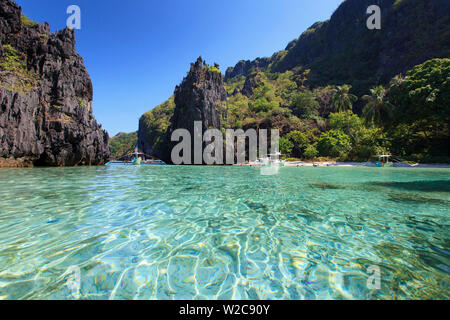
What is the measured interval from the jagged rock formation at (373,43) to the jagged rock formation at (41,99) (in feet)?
228

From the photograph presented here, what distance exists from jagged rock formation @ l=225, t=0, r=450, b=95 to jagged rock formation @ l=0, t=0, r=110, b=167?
228ft

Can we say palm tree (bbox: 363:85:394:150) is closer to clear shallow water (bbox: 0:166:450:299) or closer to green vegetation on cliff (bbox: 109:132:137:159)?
clear shallow water (bbox: 0:166:450:299)

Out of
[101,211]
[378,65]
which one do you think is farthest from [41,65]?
[378,65]

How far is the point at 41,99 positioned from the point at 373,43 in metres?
87.9

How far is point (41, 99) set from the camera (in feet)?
79.7

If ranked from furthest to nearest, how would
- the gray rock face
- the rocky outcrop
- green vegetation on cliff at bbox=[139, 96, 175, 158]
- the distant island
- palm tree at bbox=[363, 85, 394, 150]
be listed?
the rocky outcrop, green vegetation on cliff at bbox=[139, 96, 175, 158], the gray rock face, palm tree at bbox=[363, 85, 394, 150], the distant island

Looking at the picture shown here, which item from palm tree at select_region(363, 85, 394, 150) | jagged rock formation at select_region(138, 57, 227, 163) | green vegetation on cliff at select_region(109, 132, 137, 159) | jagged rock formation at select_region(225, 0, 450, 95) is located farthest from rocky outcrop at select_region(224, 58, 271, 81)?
palm tree at select_region(363, 85, 394, 150)

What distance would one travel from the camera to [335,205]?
5.71 metres

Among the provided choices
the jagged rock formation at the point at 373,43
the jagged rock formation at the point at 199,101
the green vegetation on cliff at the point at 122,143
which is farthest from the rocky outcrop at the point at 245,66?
the jagged rock formation at the point at 199,101

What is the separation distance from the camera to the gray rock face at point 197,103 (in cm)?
4337

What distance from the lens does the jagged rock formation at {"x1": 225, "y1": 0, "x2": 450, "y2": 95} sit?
151ft

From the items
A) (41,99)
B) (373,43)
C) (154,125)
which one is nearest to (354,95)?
(373,43)
